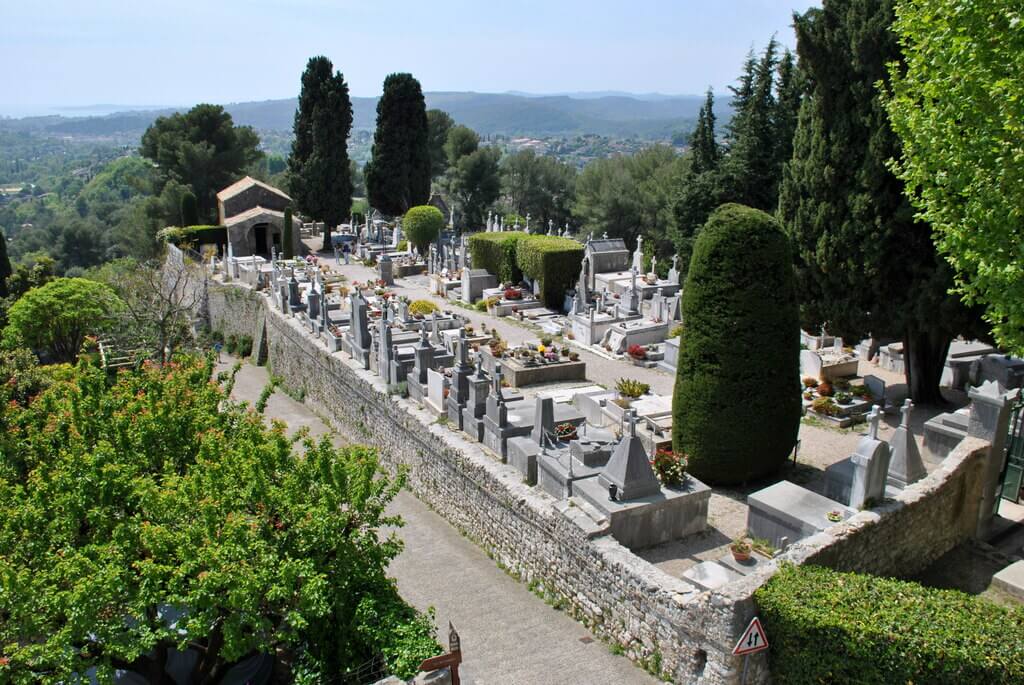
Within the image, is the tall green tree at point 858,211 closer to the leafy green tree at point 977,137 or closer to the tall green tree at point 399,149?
the leafy green tree at point 977,137

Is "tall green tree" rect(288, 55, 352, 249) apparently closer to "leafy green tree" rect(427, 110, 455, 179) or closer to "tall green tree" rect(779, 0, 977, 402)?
"leafy green tree" rect(427, 110, 455, 179)

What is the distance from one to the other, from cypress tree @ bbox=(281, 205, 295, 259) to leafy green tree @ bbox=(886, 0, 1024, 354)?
34.8 meters

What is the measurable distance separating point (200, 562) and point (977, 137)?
11396 millimetres

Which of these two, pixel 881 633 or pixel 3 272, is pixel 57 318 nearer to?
pixel 3 272

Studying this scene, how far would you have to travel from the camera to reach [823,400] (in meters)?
17.3

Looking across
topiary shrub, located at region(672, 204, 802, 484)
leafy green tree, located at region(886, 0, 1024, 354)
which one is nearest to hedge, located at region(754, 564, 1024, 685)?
leafy green tree, located at region(886, 0, 1024, 354)

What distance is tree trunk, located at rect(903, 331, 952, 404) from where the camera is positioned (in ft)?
55.0

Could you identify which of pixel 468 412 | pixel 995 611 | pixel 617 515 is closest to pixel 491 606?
pixel 617 515

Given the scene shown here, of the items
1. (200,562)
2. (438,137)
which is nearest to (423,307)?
(200,562)

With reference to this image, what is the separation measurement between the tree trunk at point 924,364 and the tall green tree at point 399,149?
34.2m

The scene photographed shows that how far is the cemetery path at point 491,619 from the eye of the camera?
10211 millimetres

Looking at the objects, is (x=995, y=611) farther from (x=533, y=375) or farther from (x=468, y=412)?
(x=533, y=375)

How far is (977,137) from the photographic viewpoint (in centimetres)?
1059

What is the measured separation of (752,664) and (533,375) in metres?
12.3
